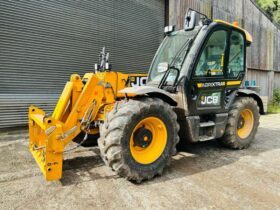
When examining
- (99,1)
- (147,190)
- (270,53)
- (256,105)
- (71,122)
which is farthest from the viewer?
(270,53)

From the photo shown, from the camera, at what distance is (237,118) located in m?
5.02

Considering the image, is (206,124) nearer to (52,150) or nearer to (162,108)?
(162,108)

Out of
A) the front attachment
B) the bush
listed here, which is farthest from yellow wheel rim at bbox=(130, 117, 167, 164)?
the bush

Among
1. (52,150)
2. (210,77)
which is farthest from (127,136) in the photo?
(210,77)

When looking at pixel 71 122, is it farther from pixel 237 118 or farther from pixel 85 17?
pixel 85 17

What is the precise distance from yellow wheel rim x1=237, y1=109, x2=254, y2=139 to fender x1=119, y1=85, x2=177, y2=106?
2003mm

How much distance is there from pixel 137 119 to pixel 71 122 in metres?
1.01

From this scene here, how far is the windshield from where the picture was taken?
14.6 ft

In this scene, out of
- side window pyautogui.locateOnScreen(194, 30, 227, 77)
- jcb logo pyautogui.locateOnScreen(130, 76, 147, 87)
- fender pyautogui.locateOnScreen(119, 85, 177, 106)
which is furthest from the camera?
jcb logo pyautogui.locateOnScreen(130, 76, 147, 87)

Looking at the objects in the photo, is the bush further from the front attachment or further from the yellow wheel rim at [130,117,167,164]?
the front attachment

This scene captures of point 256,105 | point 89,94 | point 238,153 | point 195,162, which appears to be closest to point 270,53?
point 256,105

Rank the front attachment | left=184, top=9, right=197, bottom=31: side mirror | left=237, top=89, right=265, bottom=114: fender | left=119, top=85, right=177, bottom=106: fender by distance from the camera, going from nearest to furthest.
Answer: the front attachment
left=119, top=85, right=177, bottom=106: fender
left=184, top=9, right=197, bottom=31: side mirror
left=237, top=89, right=265, bottom=114: fender

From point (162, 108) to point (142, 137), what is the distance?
499mm

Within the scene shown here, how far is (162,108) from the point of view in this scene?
368 cm
